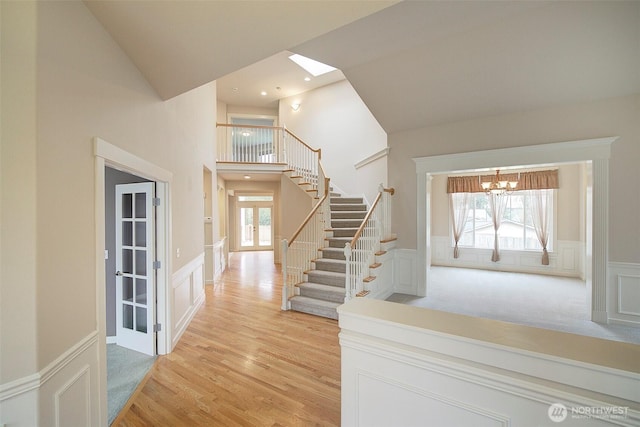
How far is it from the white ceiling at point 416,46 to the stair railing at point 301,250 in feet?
7.37

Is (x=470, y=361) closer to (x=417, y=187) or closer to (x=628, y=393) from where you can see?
(x=628, y=393)

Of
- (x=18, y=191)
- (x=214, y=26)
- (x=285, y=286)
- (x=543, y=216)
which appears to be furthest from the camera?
(x=543, y=216)

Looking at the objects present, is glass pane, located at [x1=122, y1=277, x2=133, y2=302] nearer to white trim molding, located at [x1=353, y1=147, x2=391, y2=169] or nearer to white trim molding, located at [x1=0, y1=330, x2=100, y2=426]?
white trim molding, located at [x1=0, y1=330, x2=100, y2=426]

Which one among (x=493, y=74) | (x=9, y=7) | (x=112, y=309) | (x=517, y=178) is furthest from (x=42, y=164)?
(x=517, y=178)

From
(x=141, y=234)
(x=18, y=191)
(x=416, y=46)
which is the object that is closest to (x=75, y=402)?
(x=18, y=191)

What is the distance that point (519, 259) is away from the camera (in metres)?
7.10

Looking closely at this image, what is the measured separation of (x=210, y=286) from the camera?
5852 mm

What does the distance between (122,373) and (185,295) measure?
121 centimetres

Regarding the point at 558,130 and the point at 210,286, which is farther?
the point at 210,286

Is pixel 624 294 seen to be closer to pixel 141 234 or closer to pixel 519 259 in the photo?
pixel 519 259

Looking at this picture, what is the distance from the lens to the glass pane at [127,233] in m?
3.24

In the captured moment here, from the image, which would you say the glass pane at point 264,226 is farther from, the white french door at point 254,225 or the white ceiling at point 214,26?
the white ceiling at point 214,26

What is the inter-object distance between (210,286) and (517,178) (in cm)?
809

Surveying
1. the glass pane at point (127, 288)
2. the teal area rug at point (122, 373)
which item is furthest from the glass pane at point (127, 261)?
the teal area rug at point (122, 373)
